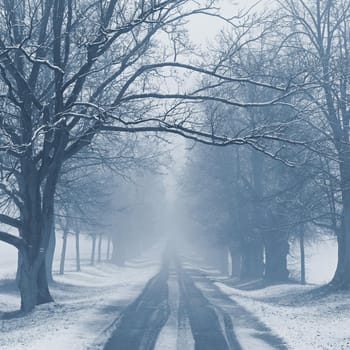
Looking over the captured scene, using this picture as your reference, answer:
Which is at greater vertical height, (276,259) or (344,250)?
(344,250)

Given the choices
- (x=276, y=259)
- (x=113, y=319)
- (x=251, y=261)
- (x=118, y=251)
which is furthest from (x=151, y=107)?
(x=118, y=251)

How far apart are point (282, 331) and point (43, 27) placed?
Result: 407 inches

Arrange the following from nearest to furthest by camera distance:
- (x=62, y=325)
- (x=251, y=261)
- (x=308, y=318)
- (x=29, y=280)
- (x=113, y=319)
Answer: (x=62, y=325)
(x=113, y=319)
(x=308, y=318)
(x=29, y=280)
(x=251, y=261)

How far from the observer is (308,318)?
18.1 meters

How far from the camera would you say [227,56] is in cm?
1781

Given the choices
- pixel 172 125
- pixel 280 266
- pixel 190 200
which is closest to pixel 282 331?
pixel 172 125

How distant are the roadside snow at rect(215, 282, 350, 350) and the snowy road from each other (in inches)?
15.1

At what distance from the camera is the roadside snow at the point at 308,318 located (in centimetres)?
1330

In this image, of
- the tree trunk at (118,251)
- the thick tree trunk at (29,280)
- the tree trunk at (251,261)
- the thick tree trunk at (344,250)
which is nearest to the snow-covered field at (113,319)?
the thick tree trunk at (29,280)

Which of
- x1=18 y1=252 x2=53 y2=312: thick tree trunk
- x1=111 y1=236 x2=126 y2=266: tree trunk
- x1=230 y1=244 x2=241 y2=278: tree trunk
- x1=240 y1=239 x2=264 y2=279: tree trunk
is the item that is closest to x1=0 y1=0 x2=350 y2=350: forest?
x1=18 y1=252 x2=53 y2=312: thick tree trunk

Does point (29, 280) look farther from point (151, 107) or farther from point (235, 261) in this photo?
point (235, 261)

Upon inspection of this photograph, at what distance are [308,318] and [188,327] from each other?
178 inches

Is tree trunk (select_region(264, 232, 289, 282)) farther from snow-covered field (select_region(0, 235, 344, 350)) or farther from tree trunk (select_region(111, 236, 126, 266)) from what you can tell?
tree trunk (select_region(111, 236, 126, 266))

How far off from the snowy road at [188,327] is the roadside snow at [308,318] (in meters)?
0.38
